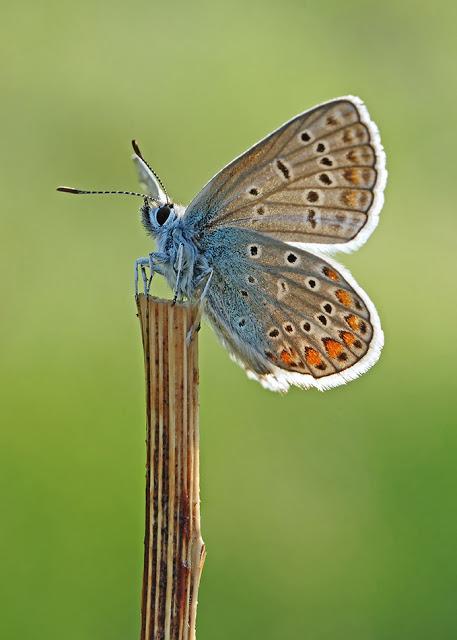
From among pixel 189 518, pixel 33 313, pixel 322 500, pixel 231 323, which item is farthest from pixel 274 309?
pixel 33 313

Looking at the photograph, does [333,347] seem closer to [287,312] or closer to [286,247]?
[287,312]

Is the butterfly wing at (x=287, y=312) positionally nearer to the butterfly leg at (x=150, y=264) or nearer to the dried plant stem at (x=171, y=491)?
the butterfly leg at (x=150, y=264)

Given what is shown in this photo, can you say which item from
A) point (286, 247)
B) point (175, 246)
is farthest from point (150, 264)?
point (286, 247)

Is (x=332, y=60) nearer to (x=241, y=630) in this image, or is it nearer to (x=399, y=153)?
(x=399, y=153)

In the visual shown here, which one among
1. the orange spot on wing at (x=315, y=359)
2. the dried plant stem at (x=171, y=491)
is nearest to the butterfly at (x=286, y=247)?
the orange spot on wing at (x=315, y=359)

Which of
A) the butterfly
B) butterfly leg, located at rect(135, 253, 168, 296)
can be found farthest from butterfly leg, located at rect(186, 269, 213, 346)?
butterfly leg, located at rect(135, 253, 168, 296)
